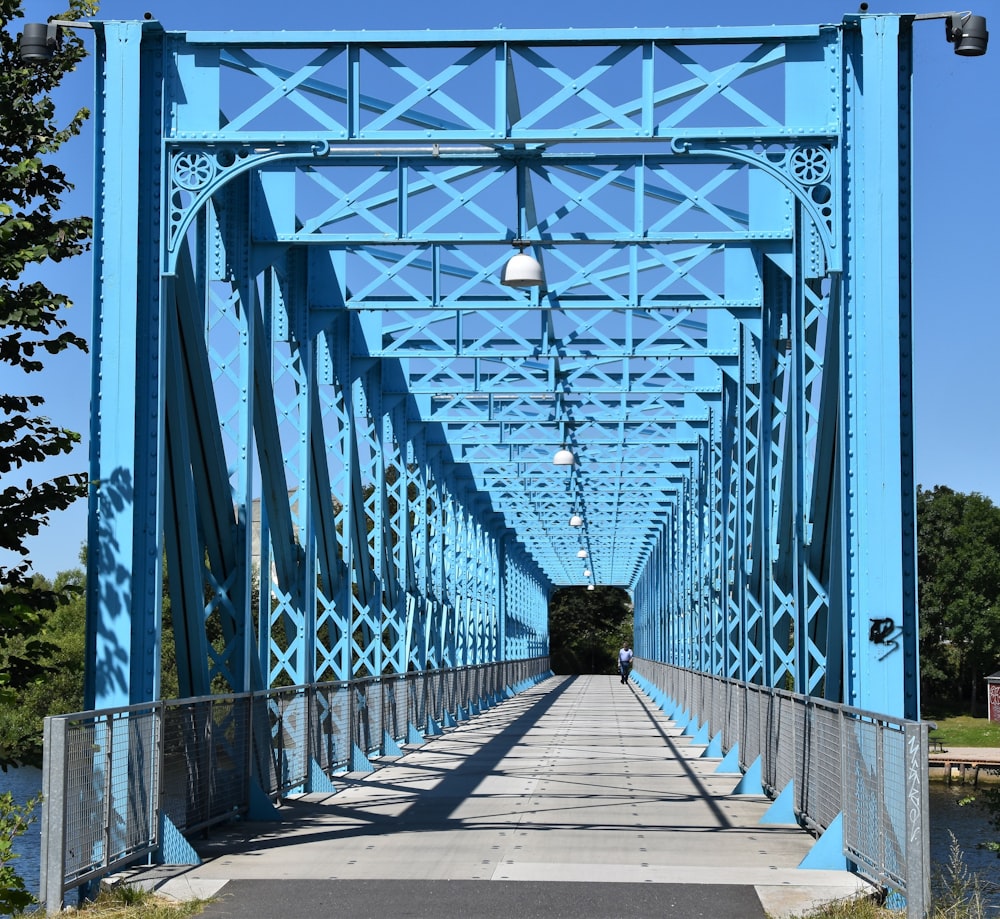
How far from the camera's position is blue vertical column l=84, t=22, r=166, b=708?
1190cm

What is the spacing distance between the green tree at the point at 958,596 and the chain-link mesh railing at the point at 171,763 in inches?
2438

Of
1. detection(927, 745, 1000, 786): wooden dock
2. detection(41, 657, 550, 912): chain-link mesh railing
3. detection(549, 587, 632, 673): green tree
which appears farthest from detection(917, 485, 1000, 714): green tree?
detection(41, 657, 550, 912): chain-link mesh railing

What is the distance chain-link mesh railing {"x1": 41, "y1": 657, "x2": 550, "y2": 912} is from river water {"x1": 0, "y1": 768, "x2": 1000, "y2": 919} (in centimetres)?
283

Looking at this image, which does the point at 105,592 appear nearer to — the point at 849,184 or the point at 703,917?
the point at 703,917

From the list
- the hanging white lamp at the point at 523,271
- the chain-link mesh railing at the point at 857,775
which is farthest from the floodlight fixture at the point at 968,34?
the chain-link mesh railing at the point at 857,775

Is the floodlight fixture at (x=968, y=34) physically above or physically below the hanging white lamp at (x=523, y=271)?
above

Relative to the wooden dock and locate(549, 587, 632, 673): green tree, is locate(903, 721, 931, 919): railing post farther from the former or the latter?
locate(549, 587, 632, 673): green tree

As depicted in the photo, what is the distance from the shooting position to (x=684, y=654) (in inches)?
1538

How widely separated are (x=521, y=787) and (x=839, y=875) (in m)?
7.05

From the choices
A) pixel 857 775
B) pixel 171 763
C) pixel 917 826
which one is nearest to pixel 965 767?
pixel 857 775

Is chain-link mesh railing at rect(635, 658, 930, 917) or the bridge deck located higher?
chain-link mesh railing at rect(635, 658, 930, 917)

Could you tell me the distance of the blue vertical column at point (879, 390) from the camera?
1170 cm

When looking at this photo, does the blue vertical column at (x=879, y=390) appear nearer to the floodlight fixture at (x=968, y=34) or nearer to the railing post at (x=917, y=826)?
the floodlight fixture at (x=968, y=34)

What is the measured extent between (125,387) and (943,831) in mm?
25757
